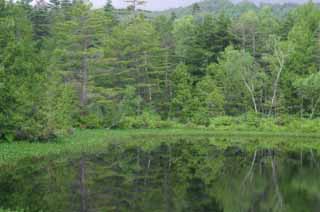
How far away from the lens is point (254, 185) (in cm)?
1861

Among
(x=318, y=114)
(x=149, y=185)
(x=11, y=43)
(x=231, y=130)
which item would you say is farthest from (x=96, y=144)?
(x=318, y=114)

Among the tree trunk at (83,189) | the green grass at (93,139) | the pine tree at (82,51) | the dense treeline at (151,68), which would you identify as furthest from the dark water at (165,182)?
the pine tree at (82,51)

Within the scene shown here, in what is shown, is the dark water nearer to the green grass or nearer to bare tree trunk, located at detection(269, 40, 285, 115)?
the green grass

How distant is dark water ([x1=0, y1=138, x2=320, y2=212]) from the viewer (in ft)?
48.6

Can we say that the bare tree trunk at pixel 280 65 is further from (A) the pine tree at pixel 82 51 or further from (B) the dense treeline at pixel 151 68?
(A) the pine tree at pixel 82 51

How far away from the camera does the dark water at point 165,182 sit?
14.8 meters

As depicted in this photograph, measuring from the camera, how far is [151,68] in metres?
48.7

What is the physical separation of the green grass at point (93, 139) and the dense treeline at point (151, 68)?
3.62ft

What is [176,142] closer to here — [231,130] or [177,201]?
[231,130]

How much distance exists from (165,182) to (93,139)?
449 inches

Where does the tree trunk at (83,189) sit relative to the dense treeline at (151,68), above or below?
below

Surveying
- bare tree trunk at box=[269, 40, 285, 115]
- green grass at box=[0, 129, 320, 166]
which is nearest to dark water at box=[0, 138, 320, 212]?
green grass at box=[0, 129, 320, 166]

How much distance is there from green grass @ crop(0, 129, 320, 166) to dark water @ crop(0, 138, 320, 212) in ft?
3.18

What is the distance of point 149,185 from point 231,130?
24.4 metres
